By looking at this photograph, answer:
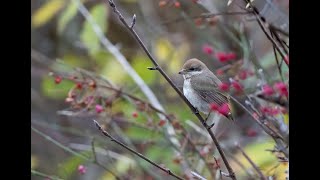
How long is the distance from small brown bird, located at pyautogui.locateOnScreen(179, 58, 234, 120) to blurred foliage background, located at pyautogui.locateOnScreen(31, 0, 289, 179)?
0.47 feet

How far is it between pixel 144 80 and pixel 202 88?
1.18m

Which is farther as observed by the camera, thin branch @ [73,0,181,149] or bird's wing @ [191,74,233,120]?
thin branch @ [73,0,181,149]

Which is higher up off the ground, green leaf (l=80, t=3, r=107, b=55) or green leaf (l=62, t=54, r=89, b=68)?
green leaf (l=62, t=54, r=89, b=68)

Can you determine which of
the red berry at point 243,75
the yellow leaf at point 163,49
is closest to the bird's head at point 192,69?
the red berry at point 243,75

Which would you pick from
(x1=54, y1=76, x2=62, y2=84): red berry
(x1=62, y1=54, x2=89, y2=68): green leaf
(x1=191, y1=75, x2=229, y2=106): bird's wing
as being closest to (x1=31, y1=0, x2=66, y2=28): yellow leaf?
(x1=62, y1=54, x2=89, y2=68): green leaf

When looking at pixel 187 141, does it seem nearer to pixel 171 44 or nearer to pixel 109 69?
pixel 109 69

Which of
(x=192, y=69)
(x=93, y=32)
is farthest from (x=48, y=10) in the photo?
(x=192, y=69)

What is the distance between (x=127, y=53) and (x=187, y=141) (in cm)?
132

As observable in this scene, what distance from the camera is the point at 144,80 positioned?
270cm

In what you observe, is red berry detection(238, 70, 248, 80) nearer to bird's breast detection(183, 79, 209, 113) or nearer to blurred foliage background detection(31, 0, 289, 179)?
blurred foliage background detection(31, 0, 289, 179)

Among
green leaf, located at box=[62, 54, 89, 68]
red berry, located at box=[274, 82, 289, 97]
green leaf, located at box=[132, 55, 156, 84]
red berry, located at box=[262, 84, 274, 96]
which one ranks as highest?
green leaf, located at box=[62, 54, 89, 68]

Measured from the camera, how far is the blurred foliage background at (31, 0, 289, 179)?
1.82 m

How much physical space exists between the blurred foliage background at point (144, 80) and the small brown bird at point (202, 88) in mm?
144
